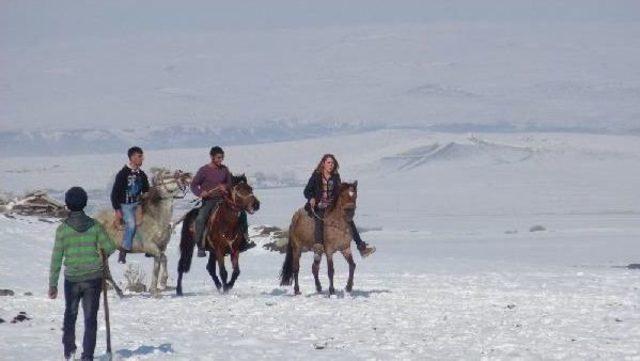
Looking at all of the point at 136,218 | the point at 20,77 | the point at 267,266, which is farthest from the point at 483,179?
the point at 20,77

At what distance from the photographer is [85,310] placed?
12445 mm

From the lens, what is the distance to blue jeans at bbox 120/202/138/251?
1944cm

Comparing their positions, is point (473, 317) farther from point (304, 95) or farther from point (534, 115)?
point (304, 95)

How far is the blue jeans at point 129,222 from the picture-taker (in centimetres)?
1944

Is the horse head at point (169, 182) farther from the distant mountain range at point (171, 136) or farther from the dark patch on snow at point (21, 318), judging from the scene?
the distant mountain range at point (171, 136)

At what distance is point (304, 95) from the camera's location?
11488cm

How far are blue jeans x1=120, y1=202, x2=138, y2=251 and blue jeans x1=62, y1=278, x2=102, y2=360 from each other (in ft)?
22.8

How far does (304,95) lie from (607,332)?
100155 millimetres

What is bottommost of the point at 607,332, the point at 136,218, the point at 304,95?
the point at 607,332

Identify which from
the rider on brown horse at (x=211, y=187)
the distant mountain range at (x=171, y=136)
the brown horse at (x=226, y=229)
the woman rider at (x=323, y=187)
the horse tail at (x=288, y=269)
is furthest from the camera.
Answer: the distant mountain range at (x=171, y=136)

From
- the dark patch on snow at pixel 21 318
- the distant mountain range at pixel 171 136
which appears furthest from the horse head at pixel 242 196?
the distant mountain range at pixel 171 136

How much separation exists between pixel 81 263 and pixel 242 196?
7.06 m

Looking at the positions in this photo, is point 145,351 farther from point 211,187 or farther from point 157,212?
point 211,187

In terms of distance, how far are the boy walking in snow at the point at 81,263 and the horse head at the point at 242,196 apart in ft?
22.2
